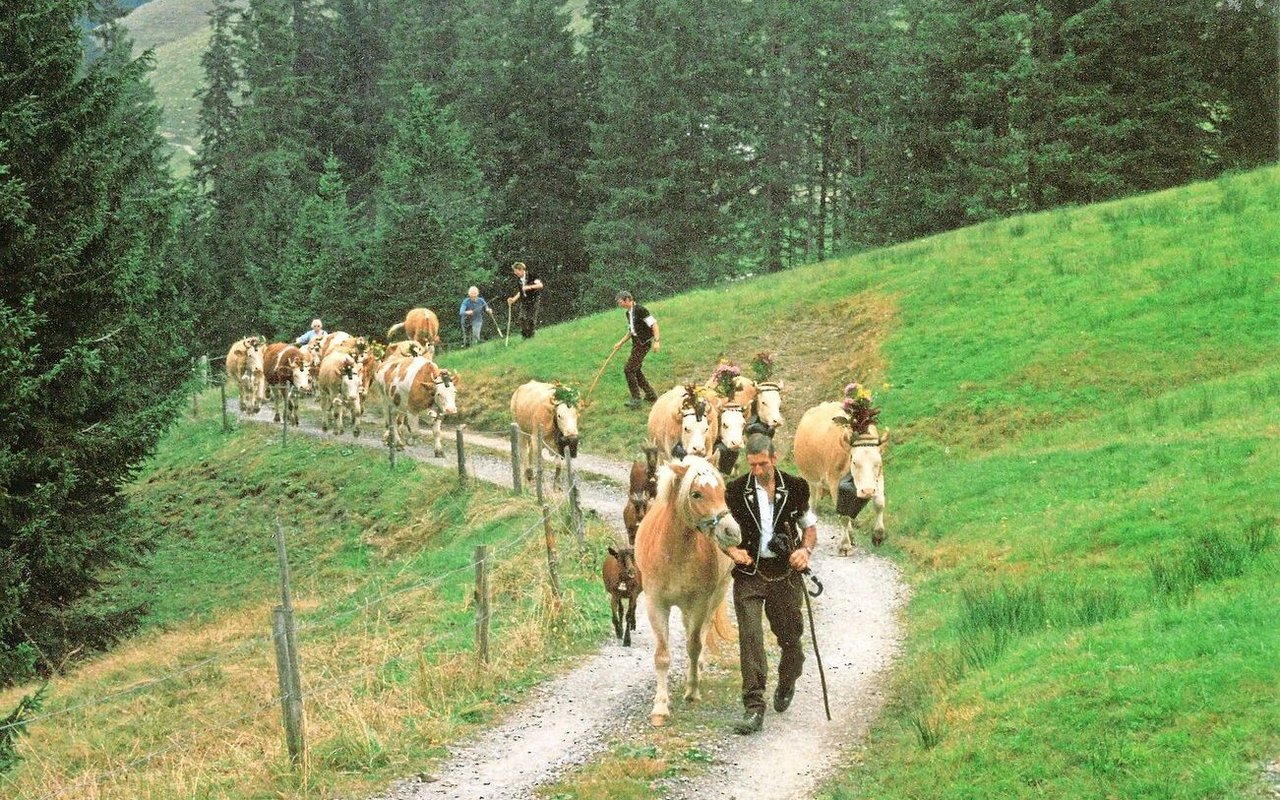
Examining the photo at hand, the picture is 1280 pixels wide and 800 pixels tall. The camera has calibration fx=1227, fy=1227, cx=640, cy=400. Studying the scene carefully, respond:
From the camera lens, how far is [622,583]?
13.3 m

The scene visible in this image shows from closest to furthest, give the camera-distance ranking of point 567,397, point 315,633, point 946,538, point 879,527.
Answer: point 946,538 → point 879,527 → point 315,633 → point 567,397

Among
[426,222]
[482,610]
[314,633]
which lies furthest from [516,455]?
[426,222]

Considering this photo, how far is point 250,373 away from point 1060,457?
28171mm

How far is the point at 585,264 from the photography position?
64000 mm

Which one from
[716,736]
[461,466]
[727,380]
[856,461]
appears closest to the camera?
[716,736]

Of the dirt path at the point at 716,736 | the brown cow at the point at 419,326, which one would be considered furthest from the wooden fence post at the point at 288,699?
the brown cow at the point at 419,326

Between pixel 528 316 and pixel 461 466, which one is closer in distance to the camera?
pixel 461 466

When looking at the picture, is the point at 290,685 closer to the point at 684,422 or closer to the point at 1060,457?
the point at 684,422

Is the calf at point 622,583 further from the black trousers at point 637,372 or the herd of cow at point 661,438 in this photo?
the black trousers at point 637,372

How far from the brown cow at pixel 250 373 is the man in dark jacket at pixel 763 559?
99.2 ft

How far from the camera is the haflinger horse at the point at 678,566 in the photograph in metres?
10.3

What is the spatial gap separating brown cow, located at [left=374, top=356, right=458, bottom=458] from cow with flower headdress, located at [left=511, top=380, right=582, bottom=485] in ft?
11.7

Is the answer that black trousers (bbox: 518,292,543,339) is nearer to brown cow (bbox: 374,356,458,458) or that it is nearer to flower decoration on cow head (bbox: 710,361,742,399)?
brown cow (bbox: 374,356,458,458)

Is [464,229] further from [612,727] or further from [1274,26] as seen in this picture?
[612,727]
